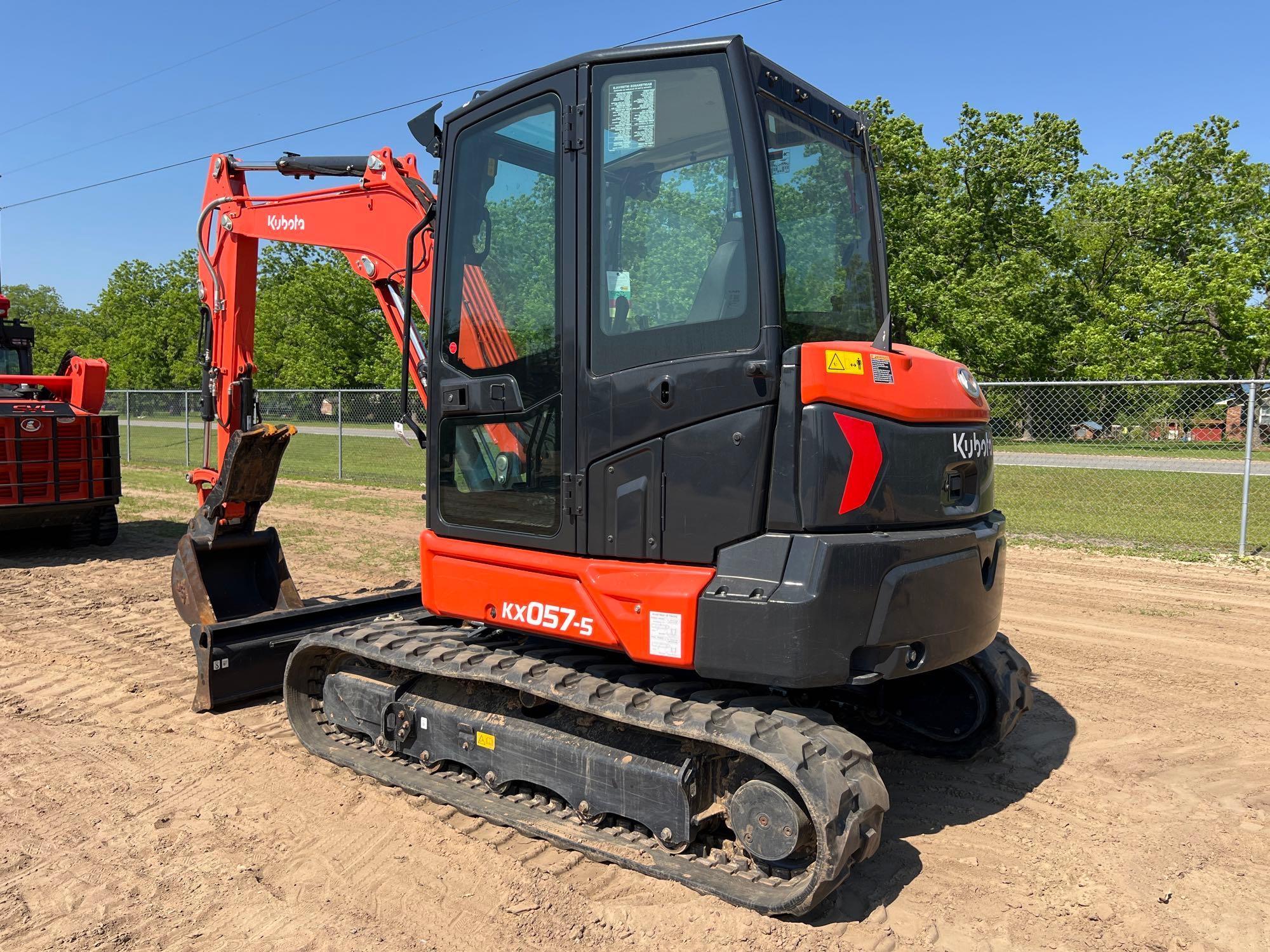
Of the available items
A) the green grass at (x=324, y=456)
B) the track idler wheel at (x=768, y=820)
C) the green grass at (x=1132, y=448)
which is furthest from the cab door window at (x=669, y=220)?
the green grass at (x=324, y=456)

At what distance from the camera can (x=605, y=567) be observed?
342 centimetres

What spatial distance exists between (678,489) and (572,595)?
24.9 inches

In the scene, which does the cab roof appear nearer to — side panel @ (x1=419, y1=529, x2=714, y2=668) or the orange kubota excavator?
the orange kubota excavator

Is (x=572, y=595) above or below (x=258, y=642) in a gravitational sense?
above

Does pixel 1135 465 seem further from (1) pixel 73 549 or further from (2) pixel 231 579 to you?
(1) pixel 73 549

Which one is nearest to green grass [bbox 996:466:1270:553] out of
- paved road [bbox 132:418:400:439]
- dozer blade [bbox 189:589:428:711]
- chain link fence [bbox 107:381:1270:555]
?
chain link fence [bbox 107:381:1270:555]

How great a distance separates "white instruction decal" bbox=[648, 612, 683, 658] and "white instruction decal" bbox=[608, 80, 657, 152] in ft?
5.58

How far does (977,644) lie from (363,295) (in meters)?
40.9

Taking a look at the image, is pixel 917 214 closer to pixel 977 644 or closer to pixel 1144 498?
pixel 1144 498

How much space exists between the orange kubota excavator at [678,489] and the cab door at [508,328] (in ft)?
0.04

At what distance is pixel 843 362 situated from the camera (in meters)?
3.09

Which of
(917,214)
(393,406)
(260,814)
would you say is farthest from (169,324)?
(260,814)

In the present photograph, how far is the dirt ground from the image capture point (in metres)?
3.10

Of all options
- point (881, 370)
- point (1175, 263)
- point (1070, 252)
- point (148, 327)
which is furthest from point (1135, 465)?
point (148, 327)
